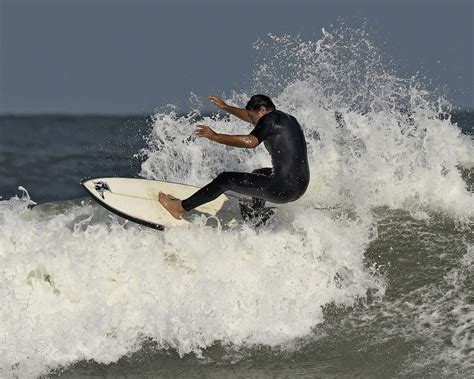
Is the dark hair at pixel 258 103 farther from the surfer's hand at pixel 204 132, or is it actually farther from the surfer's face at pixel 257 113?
the surfer's hand at pixel 204 132

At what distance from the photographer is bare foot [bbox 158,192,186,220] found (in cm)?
810

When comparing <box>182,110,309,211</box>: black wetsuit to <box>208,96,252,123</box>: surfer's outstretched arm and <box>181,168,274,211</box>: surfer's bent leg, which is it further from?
<box>208,96,252,123</box>: surfer's outstretched arm

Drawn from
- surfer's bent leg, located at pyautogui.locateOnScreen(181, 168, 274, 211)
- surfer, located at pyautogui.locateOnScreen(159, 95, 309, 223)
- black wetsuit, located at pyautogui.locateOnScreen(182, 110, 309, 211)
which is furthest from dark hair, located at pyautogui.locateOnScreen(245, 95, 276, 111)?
surfer's bent leg, located at pyautogui.locateOnScreen(181, 168, 274, 211)

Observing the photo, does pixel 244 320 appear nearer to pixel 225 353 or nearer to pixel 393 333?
pixel 225 353

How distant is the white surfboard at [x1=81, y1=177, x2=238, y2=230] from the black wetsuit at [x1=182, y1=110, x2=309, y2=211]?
0.56m

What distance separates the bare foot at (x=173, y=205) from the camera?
8.10 m

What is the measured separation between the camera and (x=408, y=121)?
10.6 meters

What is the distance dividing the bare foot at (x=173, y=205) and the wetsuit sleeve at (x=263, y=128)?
1.25m

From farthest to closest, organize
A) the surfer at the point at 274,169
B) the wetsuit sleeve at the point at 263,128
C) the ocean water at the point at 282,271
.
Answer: the surfer at the point at 274,169 < the wetsuit sleeve at the point at 263,128 < the ocean water at the point at 282,271

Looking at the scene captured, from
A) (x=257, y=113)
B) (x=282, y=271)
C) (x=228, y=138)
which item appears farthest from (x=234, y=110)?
(x=282, y=271)

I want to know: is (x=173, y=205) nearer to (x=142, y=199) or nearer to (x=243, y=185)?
(x=142, y=199)

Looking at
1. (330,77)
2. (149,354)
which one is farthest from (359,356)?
(330,77)

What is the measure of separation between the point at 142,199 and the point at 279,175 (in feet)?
5.18

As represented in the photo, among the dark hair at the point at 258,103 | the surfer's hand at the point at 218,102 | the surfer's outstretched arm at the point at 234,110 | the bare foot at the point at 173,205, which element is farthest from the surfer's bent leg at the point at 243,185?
the surfer's hand at the point at 218,102
